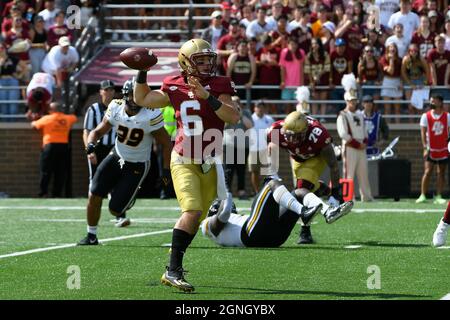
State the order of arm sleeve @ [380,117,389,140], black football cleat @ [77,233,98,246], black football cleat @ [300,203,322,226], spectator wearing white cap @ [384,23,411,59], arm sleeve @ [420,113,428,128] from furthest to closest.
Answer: spectator wearing white cap @ [384,23,411,59], arm sleeve @ [380,117,389,140], arm sleeve @ [420,113,428,128], black football cleat @ [77,233,98,246], black football cleat @ [300,203,322,226]

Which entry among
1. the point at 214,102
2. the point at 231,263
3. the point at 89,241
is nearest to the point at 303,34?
the point at 89,241

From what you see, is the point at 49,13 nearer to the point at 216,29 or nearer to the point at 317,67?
the point at 216,29

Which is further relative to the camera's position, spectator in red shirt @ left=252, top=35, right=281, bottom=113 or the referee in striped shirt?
spectator in red shirt @ left=252, top=35, right=281, bottom=113

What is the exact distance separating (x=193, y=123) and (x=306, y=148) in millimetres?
3324

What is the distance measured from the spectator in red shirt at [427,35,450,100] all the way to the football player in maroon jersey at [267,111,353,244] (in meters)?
7.98

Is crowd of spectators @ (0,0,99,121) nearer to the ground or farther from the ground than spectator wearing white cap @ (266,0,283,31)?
nearer to the ground

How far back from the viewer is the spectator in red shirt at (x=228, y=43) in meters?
20.5

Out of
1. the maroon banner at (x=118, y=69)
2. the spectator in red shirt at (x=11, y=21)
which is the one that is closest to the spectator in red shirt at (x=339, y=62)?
the maroon banner at (x=118, y=69)

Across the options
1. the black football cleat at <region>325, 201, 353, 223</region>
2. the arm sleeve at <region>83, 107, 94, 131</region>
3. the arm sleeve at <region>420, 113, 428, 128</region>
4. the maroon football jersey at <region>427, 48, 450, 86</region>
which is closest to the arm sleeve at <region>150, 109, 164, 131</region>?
the black football cleat at <region>325, 201, 353, 223</region>

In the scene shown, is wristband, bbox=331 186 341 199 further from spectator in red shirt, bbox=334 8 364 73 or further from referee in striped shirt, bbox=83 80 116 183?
spectator in red shirt, bbox=334 8 364 73

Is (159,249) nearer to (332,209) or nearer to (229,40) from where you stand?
(332,209)

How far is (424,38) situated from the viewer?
2005cm

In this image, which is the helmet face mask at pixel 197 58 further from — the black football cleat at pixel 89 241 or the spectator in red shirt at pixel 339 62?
the spectator in red shirt at pixel 339 62

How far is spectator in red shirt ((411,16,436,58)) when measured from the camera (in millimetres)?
19969
